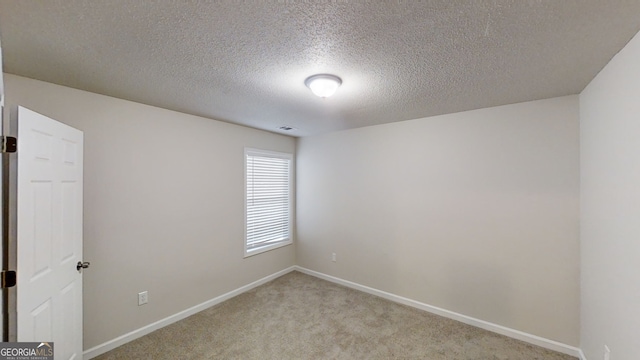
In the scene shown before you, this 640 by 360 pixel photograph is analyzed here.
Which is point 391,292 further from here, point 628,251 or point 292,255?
point 628,251

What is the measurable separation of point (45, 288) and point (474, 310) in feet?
12.6

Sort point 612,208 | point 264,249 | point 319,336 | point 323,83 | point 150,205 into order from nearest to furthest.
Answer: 1. point 612,208
2. point 323,83
3. point 319,336
4. point 150,205
5. point 264,249

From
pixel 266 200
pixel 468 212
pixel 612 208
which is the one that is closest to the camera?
pixel 612 208

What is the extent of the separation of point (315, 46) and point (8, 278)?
88.5 inches

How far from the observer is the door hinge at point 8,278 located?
1392 millimetres

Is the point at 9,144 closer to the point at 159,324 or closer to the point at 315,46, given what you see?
the point at 315,46

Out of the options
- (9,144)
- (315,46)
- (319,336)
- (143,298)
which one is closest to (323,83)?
(315,46)

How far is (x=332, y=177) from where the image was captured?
4008 millimetres

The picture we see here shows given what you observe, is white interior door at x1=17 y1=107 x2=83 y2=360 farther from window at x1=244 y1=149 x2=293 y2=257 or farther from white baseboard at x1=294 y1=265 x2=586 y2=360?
white baseboard at x1=294 y1=265 x2=586 y2=360

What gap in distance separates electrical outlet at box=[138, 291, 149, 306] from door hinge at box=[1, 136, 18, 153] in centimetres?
177

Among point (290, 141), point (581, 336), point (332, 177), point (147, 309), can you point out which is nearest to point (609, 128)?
point (581, 336)

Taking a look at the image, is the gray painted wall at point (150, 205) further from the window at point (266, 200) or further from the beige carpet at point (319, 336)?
the beige carpet at point (319, 336)

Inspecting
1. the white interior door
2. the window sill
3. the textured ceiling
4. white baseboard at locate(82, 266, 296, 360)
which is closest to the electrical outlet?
white baseboard at locate(82, 266, 296, 360)

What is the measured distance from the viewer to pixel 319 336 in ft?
8.36
